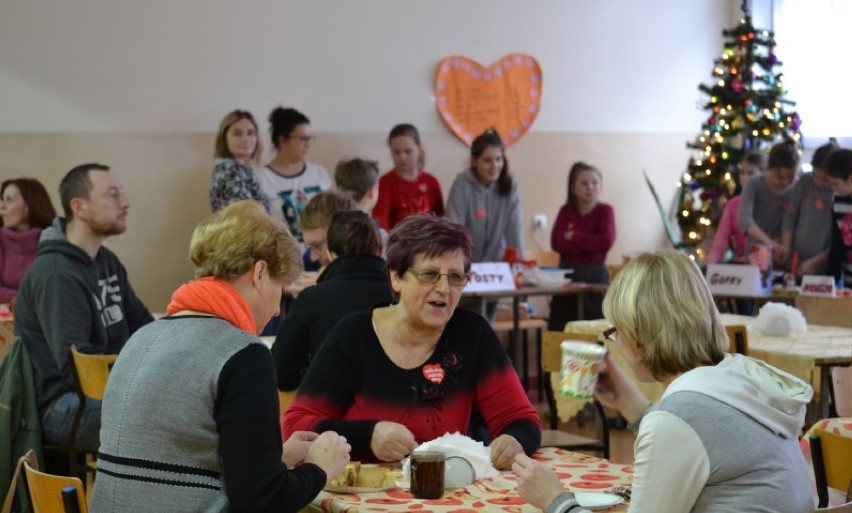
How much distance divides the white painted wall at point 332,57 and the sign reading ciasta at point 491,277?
5.62 ft

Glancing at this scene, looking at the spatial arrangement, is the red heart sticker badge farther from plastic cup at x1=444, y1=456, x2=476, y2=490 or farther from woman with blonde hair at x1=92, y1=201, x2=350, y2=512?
woman with blonde hair at x1=92, y1=201, x2=350, y2=512

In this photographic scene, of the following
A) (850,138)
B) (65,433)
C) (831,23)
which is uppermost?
(831,23)

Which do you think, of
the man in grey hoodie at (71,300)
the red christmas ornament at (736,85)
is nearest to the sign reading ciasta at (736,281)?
the red christmas ornament at (736,85)

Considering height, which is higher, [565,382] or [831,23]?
[831,23]

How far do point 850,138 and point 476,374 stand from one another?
7279mm

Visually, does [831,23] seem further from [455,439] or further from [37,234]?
[455,439]

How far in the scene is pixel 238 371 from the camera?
2.21 meters

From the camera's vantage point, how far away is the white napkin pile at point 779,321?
5.10 meters

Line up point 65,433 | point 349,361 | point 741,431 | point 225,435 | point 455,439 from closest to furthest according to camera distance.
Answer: point 741,431, point 225,435, point 455,439, point 349,361, point 65,433

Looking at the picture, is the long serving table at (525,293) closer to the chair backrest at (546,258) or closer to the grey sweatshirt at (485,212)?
the grey sweatshirt at (485,212)

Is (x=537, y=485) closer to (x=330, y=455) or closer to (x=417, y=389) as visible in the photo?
(x=330, y=455)

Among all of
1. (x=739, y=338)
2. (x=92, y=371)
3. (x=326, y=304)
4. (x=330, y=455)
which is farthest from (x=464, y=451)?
(x=739, y=338)

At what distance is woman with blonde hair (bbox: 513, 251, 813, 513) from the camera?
1.95 metres

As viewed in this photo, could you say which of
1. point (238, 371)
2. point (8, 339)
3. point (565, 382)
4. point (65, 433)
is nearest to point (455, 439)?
point (565, 382)
